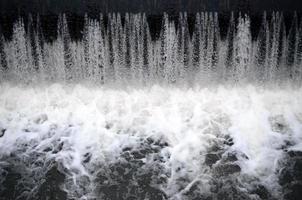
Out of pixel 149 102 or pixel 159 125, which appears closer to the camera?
pixel 159 125

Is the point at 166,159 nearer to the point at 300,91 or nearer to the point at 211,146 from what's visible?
the point at 211,146

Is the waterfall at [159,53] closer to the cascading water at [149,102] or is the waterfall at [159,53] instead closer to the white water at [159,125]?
the cascading water at [149,102]

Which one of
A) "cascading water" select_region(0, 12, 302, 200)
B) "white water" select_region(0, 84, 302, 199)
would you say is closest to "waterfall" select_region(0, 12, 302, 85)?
"cascading water" select_region(0, 12, 302, 200)

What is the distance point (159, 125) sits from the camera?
9.48m

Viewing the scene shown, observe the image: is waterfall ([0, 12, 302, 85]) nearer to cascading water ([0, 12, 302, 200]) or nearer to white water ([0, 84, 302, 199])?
cascading water ([0, 12, 302, 200])

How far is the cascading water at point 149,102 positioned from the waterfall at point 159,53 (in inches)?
1.0

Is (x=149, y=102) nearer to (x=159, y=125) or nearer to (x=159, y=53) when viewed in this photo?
(x=159, y=125)

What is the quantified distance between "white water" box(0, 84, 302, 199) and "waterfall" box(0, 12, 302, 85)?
0.34 meters

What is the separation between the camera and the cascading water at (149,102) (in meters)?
8.40

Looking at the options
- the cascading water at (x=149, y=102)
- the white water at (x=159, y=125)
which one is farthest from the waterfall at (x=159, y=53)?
the white water at (x=159, y=125)

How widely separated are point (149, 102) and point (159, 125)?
2.59ft

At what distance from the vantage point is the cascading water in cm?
840

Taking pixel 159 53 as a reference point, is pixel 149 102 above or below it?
below

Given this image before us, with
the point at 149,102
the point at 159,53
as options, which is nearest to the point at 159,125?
the point at 149,102
